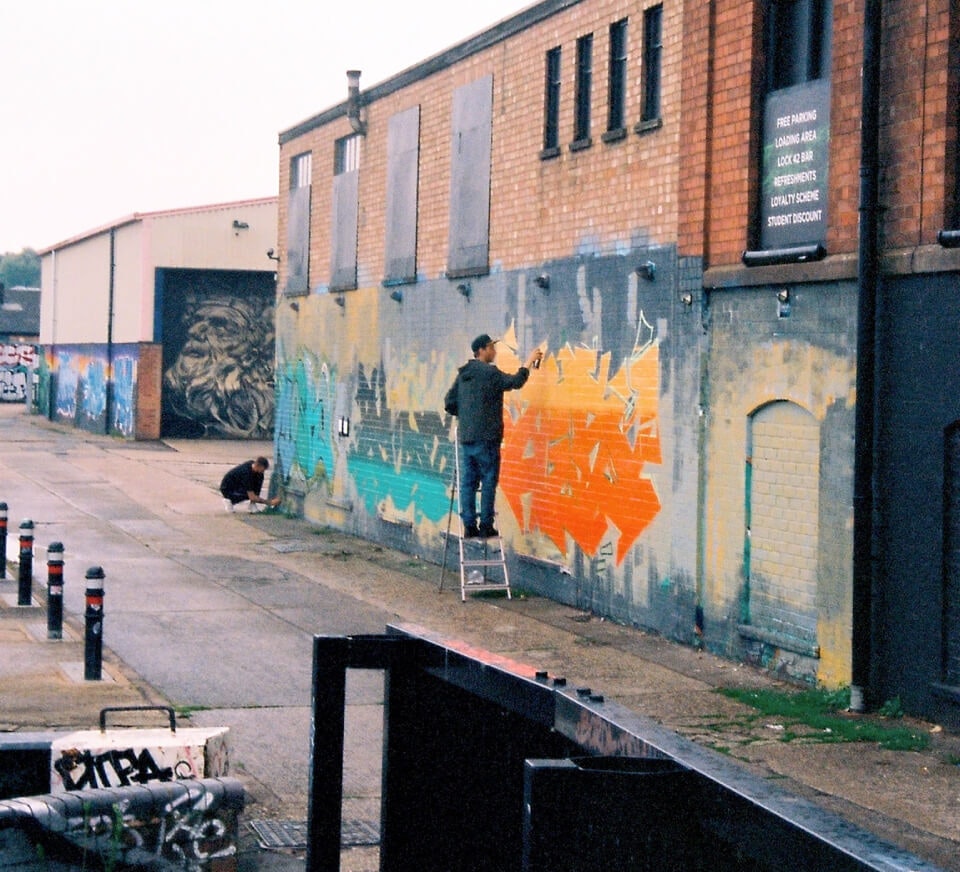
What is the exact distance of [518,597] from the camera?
16.3 m

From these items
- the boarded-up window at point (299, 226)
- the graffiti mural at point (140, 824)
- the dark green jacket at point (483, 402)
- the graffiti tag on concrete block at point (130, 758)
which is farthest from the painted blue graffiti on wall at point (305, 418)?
the graffiti mural at point (140, 824)

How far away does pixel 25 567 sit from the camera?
14578 mm

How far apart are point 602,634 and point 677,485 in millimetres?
1647

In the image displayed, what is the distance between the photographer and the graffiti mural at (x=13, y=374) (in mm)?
70688

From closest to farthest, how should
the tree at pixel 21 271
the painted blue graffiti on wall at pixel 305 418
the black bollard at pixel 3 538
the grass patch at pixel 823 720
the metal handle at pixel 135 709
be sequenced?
the metal handle at pixel 135 709, the grass patch at pixel 823 720, the black bollard at pixel 3 538, the painted blue graffiti on wall at pixel 305 418, the tree at pixel 21 271

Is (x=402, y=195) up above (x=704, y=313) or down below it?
above

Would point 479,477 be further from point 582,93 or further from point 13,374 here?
point 13,374

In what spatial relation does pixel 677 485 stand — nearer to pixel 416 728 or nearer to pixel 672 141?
pixel 672 141

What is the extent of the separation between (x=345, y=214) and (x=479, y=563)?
27.2 feet

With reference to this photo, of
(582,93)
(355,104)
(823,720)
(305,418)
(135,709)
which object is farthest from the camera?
(305,418)

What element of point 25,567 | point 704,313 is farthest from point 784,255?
point 25,567

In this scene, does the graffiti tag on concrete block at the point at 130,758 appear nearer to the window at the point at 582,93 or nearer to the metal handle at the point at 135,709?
the metal handle at the point at 135,709

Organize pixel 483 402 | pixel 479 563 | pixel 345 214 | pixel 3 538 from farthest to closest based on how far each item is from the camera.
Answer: pixel 345 214
pixel 3 538
pixel 479 563
pixel 483 402

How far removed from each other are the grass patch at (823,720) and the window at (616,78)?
21.0 feet
